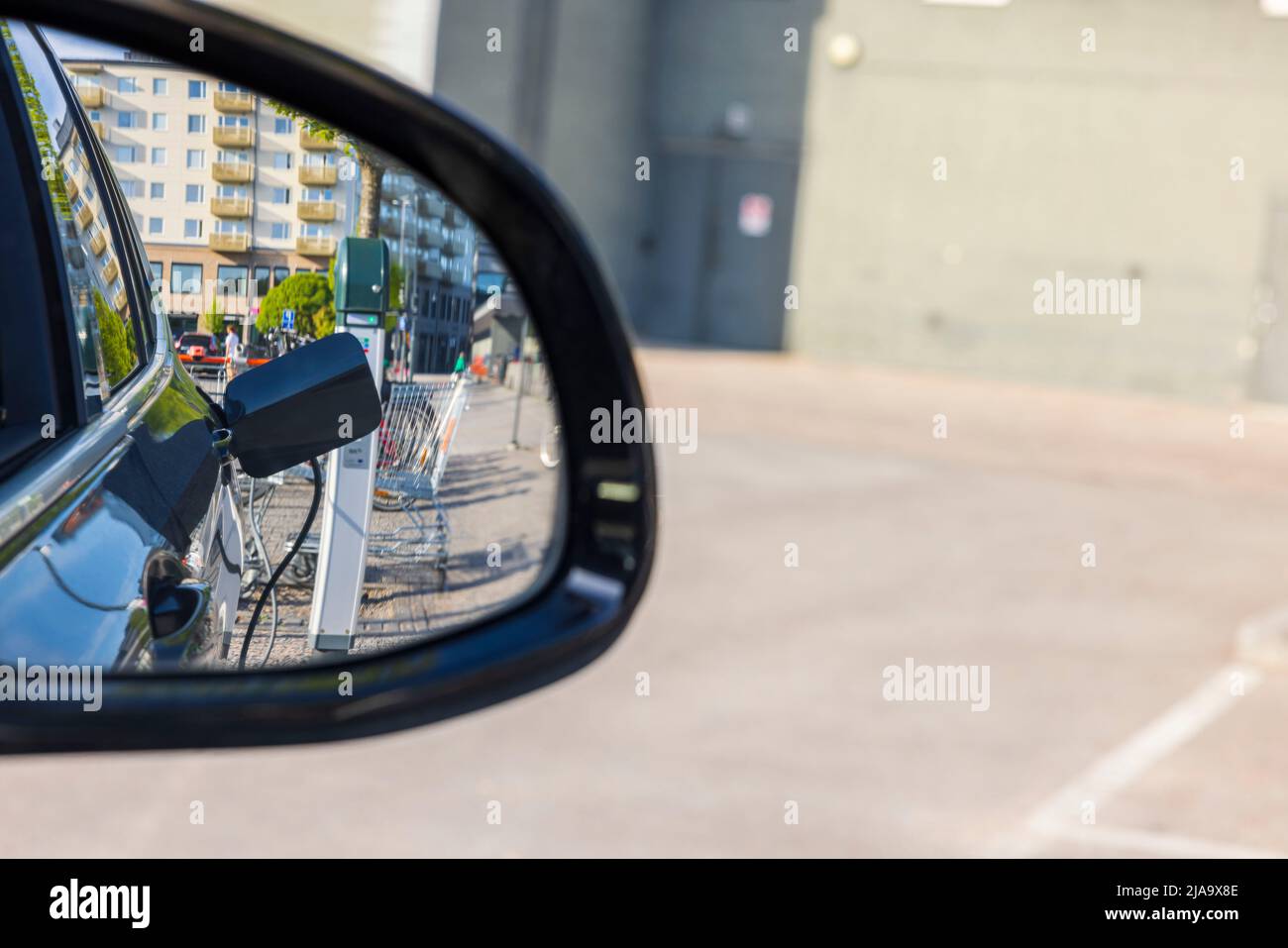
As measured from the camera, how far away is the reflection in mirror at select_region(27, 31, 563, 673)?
137 cm

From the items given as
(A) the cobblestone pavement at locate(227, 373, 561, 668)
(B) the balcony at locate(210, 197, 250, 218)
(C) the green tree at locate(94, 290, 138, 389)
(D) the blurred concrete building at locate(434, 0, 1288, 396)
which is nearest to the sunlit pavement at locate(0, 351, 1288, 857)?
(C) the green tree at locate(94, 290, 138, 389)

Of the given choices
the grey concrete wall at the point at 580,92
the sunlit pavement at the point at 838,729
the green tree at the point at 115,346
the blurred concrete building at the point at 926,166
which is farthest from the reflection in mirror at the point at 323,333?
the blurred concrete building at the point at 926,166

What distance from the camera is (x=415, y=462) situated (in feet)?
4.77

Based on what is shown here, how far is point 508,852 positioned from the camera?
13.7ft

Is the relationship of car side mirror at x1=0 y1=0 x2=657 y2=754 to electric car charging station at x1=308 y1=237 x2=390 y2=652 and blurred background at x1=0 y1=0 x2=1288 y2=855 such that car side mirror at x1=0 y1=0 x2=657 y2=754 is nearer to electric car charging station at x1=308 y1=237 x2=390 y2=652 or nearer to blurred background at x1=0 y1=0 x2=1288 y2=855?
electric car charging station at x1=308 y1=237 x2=390 y2=652

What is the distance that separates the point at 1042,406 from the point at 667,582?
12062 mm

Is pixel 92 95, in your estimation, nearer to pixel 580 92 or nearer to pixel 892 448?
pixel 892 448

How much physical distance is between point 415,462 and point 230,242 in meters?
0.26

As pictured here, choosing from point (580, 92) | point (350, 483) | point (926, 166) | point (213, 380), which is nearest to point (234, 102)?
point (213, 380)

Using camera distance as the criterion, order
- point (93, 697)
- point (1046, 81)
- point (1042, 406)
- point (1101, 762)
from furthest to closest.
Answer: point (1046, 81)
point (1042, 406)
point (1101, 762)
point (93, 697)

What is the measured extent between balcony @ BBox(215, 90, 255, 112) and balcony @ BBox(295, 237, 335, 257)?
128 mm

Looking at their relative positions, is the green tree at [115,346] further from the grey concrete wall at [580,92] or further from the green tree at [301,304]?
the grey concrete wall at [580,92]
